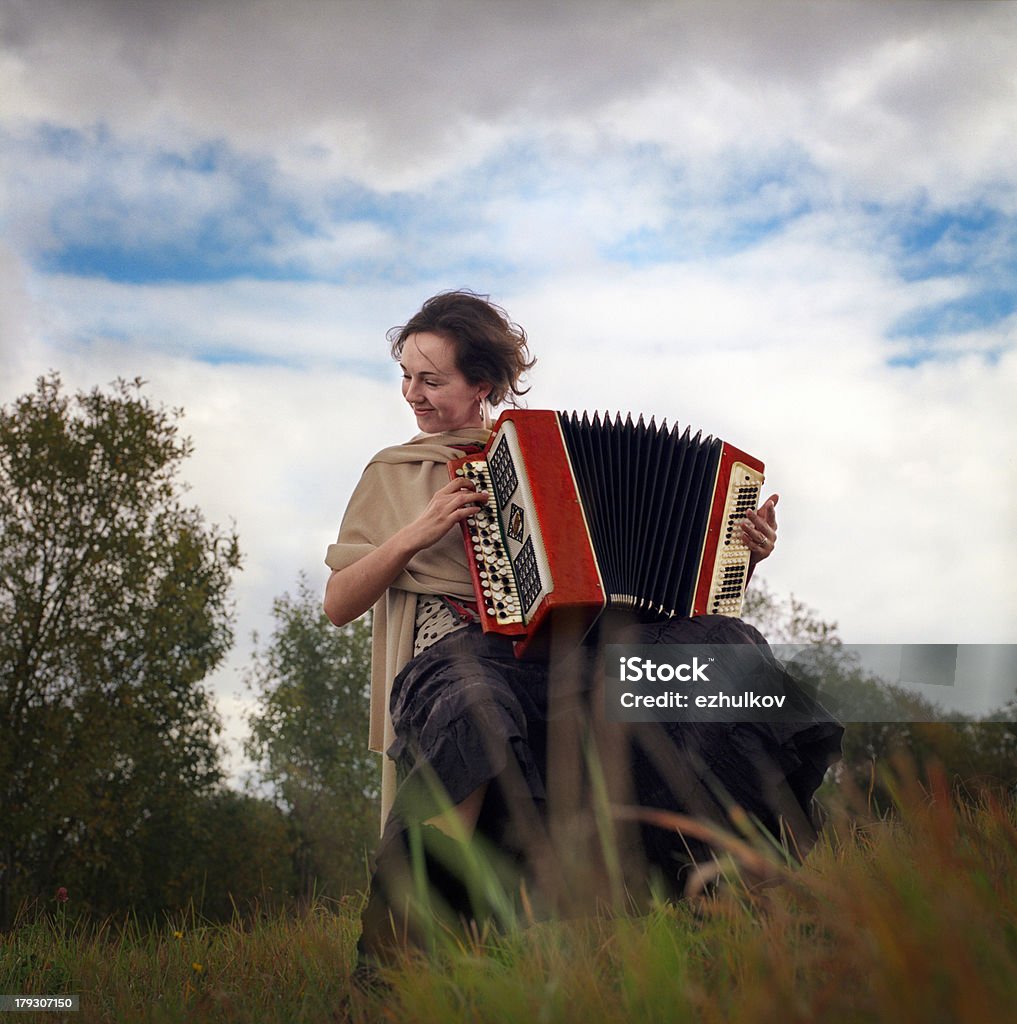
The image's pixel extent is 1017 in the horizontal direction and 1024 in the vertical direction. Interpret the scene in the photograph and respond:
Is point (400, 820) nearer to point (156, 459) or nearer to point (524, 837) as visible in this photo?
point (524, 837)

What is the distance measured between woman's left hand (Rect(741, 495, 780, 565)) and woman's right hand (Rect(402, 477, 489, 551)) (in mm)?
779

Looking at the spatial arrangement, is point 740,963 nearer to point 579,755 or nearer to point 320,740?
point 579,755

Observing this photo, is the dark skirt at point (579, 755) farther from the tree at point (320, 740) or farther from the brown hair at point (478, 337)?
the tree at point (320, 740)

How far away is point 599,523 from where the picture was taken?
314 centimetres

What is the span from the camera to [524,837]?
269 cm

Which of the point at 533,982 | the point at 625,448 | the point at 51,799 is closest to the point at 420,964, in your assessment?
the point at 533,982

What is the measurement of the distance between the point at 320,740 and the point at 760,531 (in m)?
14.2

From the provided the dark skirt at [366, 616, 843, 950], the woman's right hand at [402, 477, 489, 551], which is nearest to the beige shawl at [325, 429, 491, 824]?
the woman's right hand at [402, 477, 489, 551]

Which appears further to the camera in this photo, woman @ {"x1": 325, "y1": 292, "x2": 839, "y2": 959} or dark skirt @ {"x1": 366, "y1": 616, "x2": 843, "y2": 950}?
dark skirt @ {"x1": 366, "y1": 616, "x2": 843, "y2": 950}

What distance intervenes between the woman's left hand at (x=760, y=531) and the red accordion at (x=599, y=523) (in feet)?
0.11

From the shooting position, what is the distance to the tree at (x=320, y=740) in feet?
49.9

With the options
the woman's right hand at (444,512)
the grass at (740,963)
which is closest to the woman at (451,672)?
the woman's right hand at (444,512)

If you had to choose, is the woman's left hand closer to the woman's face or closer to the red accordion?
the red accordion

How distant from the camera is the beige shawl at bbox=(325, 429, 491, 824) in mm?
3316
